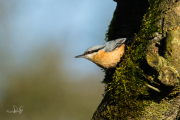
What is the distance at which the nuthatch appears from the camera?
2512 mm

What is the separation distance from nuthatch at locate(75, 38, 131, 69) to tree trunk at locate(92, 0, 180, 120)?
0.48 metres

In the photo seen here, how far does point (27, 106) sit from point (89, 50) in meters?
4.46

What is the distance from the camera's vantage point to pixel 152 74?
1726 mm

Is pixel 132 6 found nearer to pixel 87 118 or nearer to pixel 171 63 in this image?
pixel 171 63

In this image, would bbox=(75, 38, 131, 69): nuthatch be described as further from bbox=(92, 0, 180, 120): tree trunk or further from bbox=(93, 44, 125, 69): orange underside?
bbox=(92, 0, 180, 120): tree trunk

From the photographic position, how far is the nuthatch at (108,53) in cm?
251

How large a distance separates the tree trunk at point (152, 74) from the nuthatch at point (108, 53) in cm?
48

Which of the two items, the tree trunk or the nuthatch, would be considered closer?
the tree trunk

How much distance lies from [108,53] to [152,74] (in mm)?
1034

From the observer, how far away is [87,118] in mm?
6363

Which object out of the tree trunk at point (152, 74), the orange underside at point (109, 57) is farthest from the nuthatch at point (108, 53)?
the tree trunk at point (152, 74)

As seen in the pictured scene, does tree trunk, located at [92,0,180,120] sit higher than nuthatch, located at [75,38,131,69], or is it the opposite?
nuthatch, located at [75,38,131,69]

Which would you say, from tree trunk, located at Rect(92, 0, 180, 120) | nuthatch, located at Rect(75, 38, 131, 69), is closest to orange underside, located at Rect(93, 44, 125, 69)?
nuthatch, located at Rect(75, 38, 131, 69)

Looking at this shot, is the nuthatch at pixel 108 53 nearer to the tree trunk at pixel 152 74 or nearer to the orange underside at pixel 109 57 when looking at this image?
the orange underside at pixel 109 57
